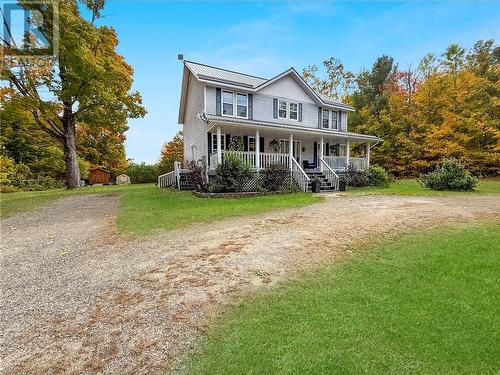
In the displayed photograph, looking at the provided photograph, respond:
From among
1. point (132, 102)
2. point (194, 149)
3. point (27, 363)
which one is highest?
point (132, 102)

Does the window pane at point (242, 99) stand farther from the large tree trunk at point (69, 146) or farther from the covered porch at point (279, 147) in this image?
the large tree trunk at point (69, 146)

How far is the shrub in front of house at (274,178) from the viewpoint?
13.8 meters

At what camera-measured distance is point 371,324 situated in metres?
2.75

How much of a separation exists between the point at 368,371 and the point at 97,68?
18548 mm

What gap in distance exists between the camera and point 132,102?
19.0 m

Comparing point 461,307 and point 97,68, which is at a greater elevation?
point 97,68

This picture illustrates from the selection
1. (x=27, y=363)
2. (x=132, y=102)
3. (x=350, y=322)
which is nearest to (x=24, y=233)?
(x=27, y=363)

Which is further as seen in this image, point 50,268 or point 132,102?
point 132,102

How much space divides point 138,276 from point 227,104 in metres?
14.0

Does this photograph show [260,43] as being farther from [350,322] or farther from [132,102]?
[350,322]

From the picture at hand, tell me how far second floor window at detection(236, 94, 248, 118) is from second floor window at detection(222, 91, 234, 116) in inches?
16.1

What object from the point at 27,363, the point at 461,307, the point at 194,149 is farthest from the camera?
the point at 194,149

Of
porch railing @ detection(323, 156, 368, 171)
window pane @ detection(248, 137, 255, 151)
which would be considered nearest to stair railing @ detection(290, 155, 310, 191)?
window pane @ detection(248, 137, 255, 151)

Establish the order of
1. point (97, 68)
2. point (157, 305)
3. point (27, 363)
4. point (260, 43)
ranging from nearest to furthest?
point (27, 363) < point (157, 305) < point (97, 68) < point (260, 43)
